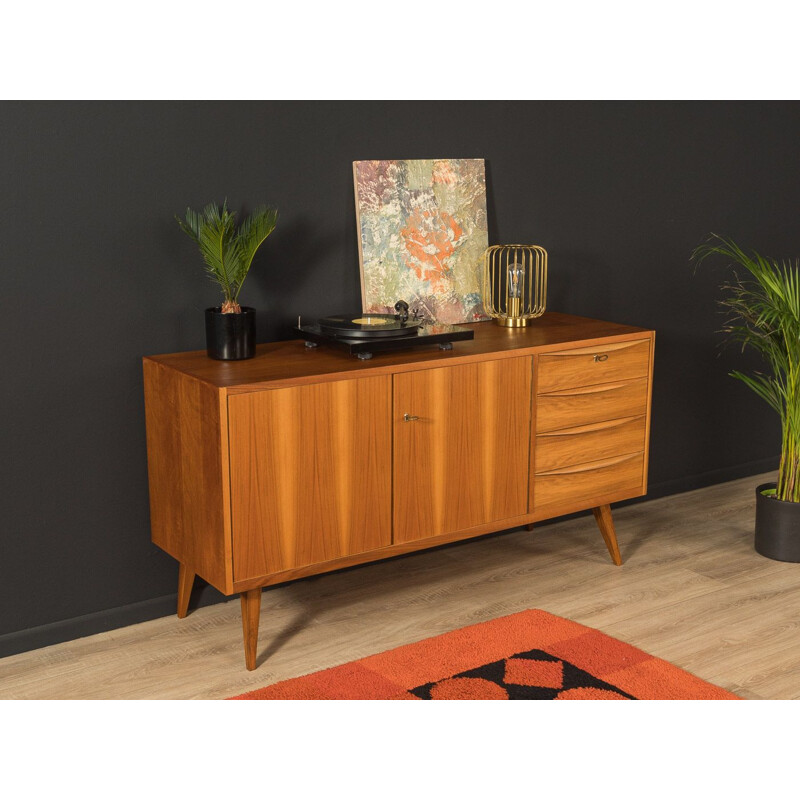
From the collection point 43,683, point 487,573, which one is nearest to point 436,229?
point 487,573

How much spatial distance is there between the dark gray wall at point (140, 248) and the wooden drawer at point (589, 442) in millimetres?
646

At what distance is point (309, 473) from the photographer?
2.85 metres

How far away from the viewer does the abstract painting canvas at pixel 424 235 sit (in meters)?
3.40

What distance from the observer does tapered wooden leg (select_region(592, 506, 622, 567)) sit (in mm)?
3649

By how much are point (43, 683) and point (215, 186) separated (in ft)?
4.95

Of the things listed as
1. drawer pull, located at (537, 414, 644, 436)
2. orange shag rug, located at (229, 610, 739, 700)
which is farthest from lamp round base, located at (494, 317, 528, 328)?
orange shag rug, located at (229, 610, 739, 700)

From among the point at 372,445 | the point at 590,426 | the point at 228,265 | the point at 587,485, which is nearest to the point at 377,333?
the point at 372,445

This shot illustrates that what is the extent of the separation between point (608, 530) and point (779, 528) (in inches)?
25.2

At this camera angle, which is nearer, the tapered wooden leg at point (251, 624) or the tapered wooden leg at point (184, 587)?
the tapered wooden leg at point (251, 624)

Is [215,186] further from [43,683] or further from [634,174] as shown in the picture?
[634,174]

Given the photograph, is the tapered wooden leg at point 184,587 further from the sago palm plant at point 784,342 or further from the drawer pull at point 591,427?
the sago palm plant at point 784,342

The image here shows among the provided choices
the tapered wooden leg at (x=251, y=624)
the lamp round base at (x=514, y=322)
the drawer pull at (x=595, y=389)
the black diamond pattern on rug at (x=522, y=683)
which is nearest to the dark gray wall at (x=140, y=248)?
the lamp round base at (x=514, y=322)

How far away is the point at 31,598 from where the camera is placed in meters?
3.00

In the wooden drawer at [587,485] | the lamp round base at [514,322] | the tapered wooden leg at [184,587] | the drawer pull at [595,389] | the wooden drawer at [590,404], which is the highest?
the lamp round base at [514,322]
